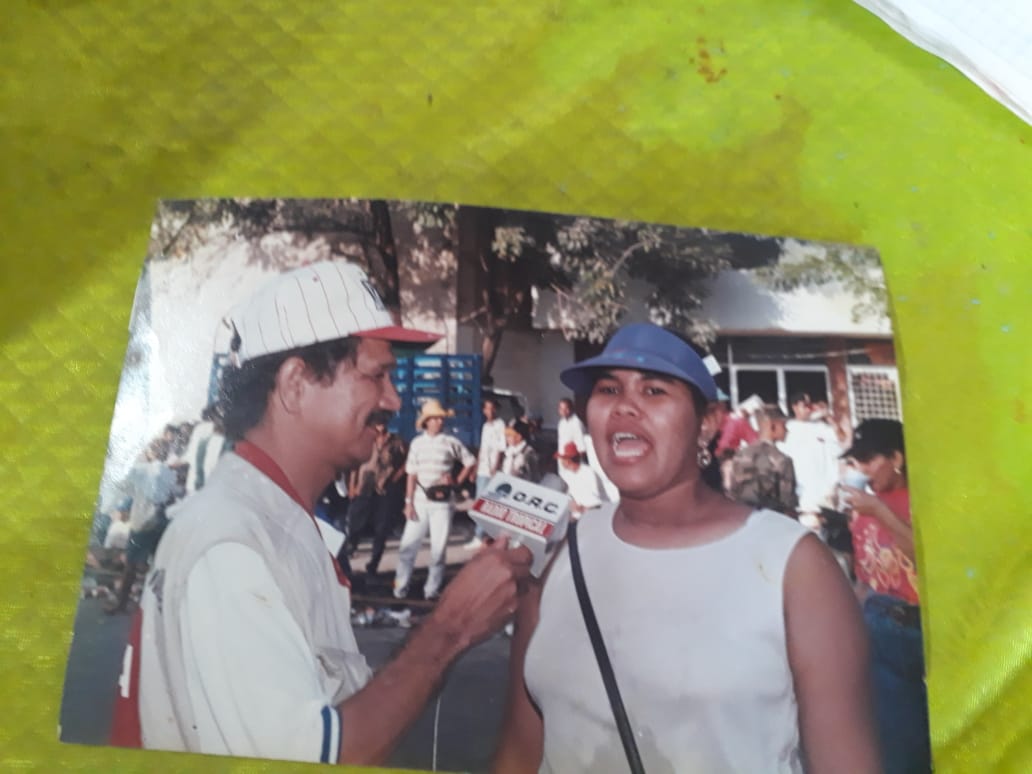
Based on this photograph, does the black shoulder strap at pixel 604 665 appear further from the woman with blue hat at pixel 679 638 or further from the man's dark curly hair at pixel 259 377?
the man's dark curly hair at pixel 259 377

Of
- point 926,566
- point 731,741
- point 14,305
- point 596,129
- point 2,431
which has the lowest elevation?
point 731,741

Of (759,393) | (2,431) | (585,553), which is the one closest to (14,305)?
(2,431)

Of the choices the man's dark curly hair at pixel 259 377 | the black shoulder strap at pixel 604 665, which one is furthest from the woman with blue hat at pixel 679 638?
the man's dark curly hair at pixel 259 377

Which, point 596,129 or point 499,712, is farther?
point 596,129

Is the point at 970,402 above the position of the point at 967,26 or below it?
below

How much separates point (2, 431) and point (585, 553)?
46cm

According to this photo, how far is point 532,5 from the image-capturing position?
69 centimetres

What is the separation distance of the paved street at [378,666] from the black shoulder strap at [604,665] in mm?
63

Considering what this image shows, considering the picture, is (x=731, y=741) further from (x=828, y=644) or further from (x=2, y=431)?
(x=2, y=431)

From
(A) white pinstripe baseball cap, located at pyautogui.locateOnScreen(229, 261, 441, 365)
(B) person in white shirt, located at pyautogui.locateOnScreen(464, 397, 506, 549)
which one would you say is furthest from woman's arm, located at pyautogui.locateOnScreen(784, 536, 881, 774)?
(A) white pinstripe baseball cap, located at pyautogui.locateOnScreen(229, 261, 441, 365)

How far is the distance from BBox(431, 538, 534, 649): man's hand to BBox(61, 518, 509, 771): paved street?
0.01 meters

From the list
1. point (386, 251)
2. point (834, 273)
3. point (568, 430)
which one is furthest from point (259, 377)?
point (834, 273)

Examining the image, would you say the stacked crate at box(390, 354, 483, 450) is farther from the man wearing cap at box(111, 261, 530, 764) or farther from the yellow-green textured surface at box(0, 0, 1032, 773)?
the yellow-green textured surface at box(0, 0, 1032, 773)

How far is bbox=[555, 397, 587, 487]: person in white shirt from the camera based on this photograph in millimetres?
578
